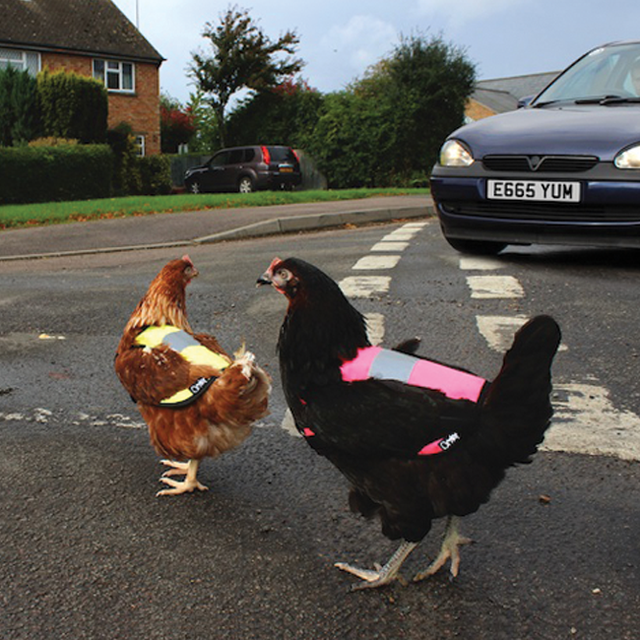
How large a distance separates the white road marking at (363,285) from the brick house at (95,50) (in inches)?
1073

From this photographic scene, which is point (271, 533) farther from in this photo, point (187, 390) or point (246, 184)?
point (246, 184)

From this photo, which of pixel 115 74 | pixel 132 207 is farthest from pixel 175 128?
pixel 132 207

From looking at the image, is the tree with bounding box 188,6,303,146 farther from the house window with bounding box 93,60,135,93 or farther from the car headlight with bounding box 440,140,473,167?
the car headlight with bounding box 440,140,473,167

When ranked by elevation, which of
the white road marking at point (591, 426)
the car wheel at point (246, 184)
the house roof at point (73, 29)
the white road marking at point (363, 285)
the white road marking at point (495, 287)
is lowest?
the white road marking at point (591, 426)

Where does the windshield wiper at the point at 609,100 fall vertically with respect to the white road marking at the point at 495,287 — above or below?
above

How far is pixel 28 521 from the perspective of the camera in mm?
2904

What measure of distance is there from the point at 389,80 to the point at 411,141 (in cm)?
282

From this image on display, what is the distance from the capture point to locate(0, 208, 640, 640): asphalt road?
90.9 inches

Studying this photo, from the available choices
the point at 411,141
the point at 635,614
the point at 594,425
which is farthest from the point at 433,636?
the point at 411,141

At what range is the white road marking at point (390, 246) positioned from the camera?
946 centimetres

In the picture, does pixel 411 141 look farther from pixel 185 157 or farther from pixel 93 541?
pixel 93 541

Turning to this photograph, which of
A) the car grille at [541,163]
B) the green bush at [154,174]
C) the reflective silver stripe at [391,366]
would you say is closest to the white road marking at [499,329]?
the car grille at [541,163]

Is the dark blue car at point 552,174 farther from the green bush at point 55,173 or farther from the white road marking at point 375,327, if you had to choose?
the green bush at point 55,173

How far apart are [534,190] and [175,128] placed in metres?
39.2
